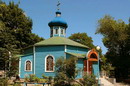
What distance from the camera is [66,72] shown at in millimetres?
17406

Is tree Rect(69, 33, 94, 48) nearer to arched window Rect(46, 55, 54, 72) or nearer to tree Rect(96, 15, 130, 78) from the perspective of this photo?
tree Rect(96, 15, 130, 78)

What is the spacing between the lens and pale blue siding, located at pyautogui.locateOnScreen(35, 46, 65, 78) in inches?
829

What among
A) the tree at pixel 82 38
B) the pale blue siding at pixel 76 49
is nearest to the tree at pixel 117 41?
the pale blue siding at pixel 76 49

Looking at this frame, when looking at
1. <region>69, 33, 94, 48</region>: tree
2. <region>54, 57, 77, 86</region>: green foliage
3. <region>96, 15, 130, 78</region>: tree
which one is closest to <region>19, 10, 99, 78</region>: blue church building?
<region>54, 57, 77, 86</region>: green foliage

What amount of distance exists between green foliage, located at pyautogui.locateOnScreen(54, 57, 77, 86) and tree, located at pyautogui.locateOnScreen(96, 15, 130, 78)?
40.7 ft

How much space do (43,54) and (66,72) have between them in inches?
205

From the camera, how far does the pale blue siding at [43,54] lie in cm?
2107

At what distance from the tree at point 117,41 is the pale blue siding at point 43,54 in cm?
1012

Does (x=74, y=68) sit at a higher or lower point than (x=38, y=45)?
lower

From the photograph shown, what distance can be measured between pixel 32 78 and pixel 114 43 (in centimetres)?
1559

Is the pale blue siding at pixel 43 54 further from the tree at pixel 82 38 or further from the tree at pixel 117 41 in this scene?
the tree at pixel 82 38

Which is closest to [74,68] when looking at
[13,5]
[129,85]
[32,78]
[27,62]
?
[32,78]

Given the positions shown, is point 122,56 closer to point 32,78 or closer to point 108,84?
point 108,84

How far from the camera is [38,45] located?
21.8 m
